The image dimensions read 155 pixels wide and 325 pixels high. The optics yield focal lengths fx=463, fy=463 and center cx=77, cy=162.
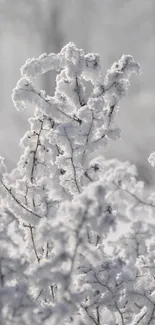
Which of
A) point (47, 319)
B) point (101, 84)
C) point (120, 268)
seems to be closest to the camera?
point (47, 319)

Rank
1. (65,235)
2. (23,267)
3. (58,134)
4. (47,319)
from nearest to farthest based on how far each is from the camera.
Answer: (65,235) < (47,319) < (23,267) < (58,134)

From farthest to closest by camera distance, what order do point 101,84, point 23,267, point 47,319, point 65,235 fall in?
point 101,84 < point 23,267 < point 47,319 < point 65,235

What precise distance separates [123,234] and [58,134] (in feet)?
4.60

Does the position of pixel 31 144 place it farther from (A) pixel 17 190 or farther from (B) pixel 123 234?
(B) pixel 123 234

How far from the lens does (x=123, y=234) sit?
5.24 m

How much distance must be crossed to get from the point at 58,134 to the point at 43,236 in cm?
194

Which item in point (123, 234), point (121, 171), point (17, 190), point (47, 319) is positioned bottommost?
point (47, 319)

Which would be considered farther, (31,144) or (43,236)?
(31,144)

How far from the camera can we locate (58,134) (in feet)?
15.6

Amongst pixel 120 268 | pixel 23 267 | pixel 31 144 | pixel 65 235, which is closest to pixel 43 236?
pixel 65 235

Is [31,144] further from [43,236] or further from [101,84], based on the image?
[43,236]

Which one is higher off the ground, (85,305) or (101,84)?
(101,84)

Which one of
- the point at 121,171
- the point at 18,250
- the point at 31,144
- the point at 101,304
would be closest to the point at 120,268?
the point at 101,304

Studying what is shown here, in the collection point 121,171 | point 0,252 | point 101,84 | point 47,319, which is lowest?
point 47,319
